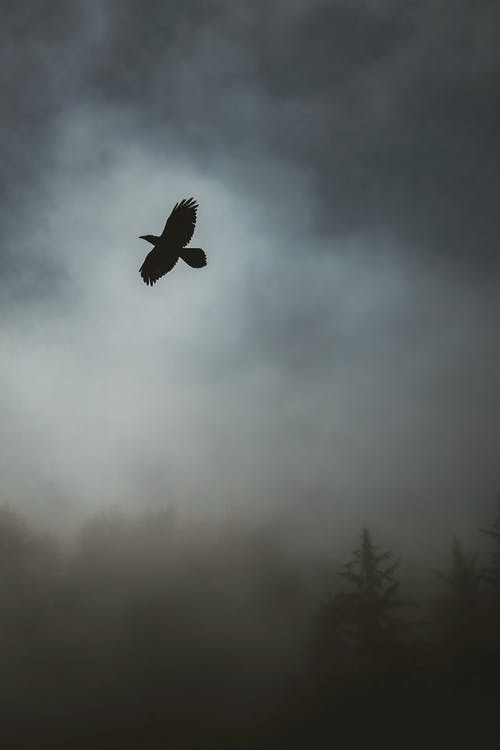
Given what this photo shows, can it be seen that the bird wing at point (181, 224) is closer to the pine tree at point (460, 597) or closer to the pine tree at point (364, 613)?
the pine tree at point (364, 613)

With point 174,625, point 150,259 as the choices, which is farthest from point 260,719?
point 150,259

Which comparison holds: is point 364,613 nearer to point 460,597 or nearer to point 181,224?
point 460,597

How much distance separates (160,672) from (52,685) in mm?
6486

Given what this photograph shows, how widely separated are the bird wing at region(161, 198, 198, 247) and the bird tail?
0.91 feet

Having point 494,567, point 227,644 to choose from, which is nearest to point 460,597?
point 494,567

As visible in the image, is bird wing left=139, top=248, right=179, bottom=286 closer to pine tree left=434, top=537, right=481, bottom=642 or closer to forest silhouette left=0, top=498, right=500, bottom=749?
forest silhouette left=0, top=498, right=500, bottom=749

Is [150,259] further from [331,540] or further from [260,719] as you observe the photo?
[331,540]

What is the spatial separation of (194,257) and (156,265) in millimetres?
1132

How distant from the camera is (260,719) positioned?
32062mm

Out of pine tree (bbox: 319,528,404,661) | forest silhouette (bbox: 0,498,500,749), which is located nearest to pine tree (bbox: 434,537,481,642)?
forest silhouette (bbox: 0,498,500,749)

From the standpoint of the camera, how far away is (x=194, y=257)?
12305mm

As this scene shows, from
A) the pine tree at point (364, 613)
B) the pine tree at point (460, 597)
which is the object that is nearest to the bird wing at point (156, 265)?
the pine tree at point (364, 613)

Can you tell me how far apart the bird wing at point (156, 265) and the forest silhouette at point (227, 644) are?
16505mm

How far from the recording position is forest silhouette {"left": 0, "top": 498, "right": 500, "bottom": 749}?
76.2 ft
